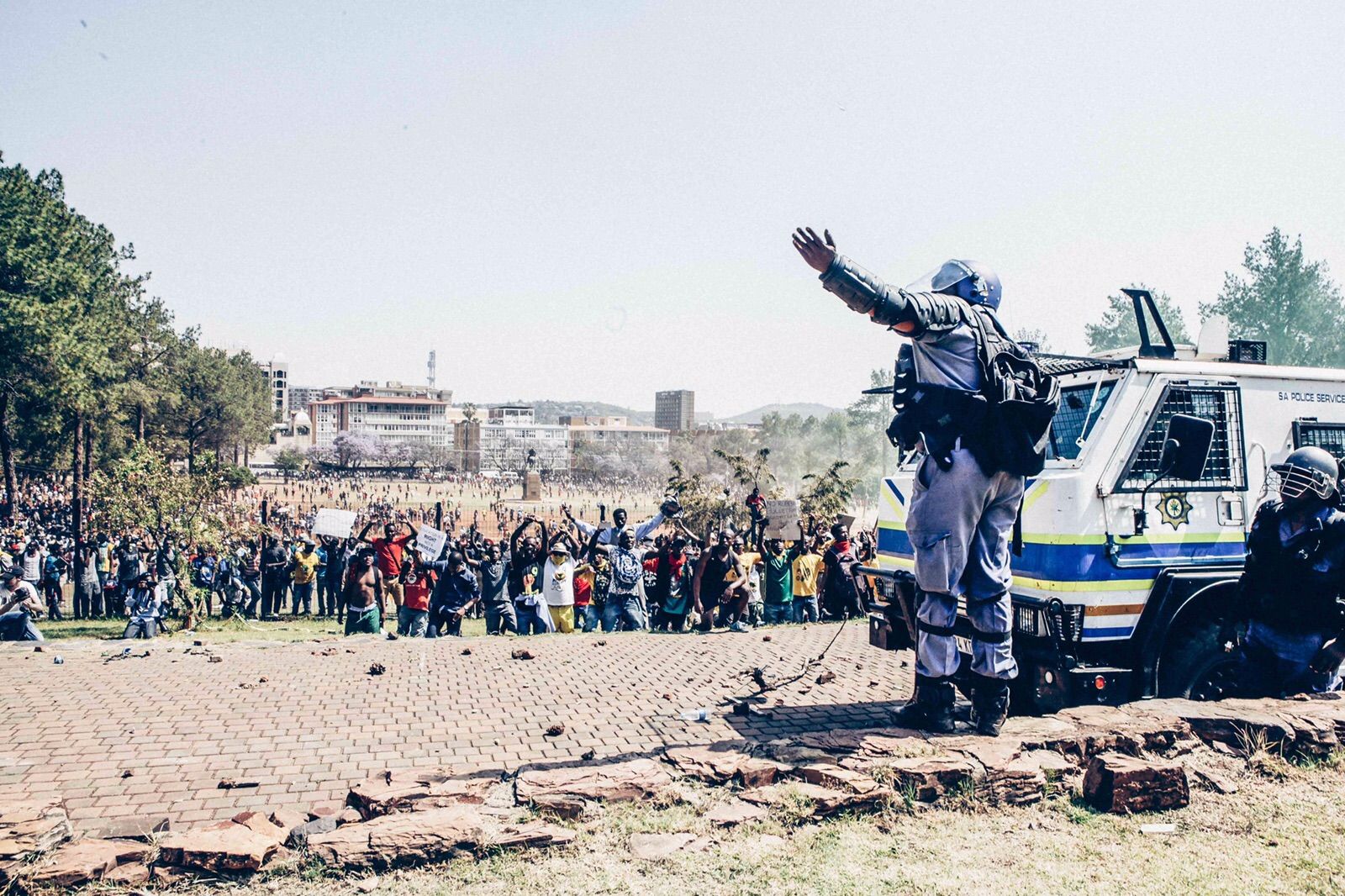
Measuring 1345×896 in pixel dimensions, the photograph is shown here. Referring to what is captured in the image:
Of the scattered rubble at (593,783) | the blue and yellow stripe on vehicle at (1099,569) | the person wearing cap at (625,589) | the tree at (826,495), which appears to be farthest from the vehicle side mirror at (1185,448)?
the tree at (826,495)

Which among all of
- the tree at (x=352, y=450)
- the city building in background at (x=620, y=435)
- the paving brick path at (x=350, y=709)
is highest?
the city building in background at (x=620, y=435)

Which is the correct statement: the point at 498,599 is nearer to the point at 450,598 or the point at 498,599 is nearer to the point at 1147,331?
the point at 450,598

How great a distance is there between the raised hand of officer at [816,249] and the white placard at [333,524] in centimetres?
1468

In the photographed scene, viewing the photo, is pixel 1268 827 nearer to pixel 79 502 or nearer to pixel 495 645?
pixel 495 645

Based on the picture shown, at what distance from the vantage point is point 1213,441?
6332mm

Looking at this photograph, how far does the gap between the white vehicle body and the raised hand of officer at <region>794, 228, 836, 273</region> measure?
2395 mm

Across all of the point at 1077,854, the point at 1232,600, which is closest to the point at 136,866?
the point at 1077,854

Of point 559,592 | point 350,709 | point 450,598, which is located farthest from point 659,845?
point 450,598

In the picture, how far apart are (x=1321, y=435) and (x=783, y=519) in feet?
27.0

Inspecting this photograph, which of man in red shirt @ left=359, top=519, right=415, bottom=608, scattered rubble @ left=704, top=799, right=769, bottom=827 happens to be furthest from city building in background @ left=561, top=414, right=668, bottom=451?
scattered rubble @ left=704, top=799, right=769, bottom=827

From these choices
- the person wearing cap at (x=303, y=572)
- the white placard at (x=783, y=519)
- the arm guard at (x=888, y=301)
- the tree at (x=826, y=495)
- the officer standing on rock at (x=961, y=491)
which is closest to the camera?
the arm guard at (x=888, y=301)

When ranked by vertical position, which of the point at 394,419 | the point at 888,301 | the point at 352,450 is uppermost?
the point at 394,419

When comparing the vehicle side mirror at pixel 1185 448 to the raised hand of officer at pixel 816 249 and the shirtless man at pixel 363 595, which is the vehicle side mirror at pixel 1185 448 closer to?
the raised hand of officer at pixel 816 249

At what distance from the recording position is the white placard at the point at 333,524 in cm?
1728
